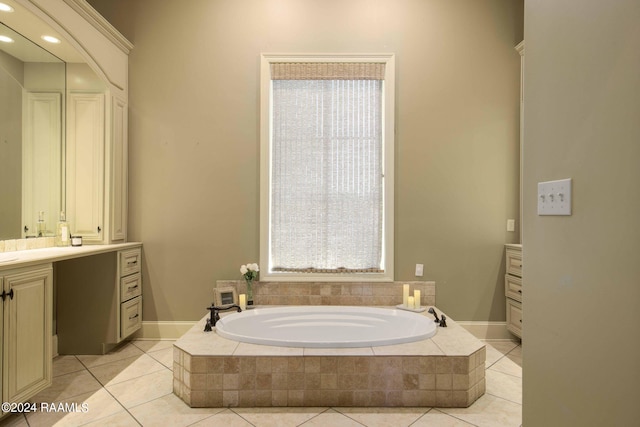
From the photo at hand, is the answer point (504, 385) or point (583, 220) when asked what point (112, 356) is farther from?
point (583, 220)

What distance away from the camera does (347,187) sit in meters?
3.12

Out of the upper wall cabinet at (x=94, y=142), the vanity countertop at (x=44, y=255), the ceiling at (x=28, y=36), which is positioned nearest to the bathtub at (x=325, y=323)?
the vanity countertop at (x=44, y=255)

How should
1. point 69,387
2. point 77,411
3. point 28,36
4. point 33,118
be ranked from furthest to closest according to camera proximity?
point 33,118
point 28,36
point 69,387
point 77,411

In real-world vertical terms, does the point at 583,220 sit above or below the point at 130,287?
above

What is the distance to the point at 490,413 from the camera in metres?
1.94

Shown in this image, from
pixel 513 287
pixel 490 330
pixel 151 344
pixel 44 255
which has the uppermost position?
pixel 44 255

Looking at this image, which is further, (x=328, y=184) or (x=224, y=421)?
(x=328, y=184)

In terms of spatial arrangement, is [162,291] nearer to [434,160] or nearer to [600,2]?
[434,160]

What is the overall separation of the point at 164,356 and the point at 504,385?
256 centimetres

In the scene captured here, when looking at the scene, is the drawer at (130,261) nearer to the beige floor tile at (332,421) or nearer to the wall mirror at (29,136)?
the wall mirror at (29,136)

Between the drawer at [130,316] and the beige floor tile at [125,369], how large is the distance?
27 centimetres

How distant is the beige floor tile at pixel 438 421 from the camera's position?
71.5 inches

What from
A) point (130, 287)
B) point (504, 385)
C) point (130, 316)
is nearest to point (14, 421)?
point (130, 316)

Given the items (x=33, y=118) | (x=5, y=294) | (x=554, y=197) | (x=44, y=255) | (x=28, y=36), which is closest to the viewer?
(x=554, y=197)
